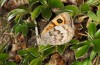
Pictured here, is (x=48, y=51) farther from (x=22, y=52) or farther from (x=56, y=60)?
(x=22, y=52)

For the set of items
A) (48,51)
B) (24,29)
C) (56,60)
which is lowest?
(56,60)

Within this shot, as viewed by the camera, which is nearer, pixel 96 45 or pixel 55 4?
pixel 96 45

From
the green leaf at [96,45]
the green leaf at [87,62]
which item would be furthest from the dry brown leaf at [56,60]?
the green leaf at [96,45]

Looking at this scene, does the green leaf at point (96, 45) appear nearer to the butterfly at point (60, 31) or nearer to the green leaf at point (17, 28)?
the butterfly at point (60, 31)

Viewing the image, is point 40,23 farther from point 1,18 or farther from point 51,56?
point 1,18

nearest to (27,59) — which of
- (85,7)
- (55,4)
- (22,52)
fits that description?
(22,52)

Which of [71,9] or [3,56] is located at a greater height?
[71,9]

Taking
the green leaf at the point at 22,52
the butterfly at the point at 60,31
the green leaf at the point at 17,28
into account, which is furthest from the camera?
the green leaf at the point at 17,28

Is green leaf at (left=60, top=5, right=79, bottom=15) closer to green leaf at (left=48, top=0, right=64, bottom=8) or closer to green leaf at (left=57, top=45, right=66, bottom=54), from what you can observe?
green leaf at (left=48, top=0, right=64, bottom=8)
